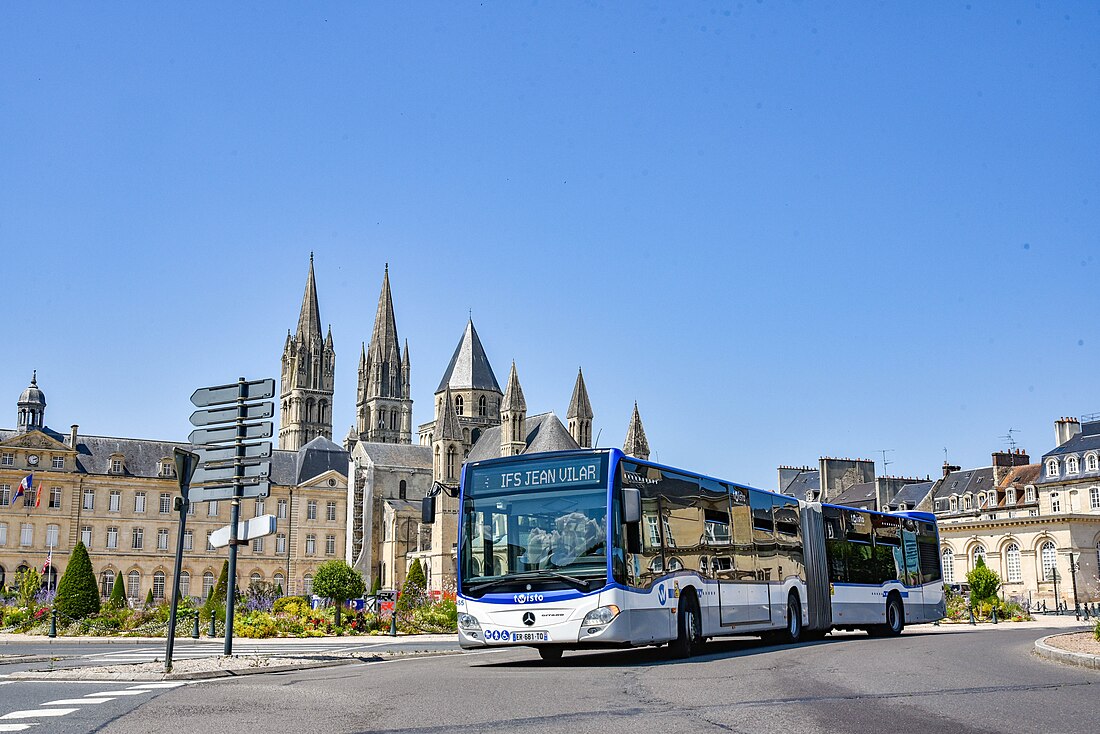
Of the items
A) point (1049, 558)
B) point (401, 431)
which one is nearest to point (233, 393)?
point (1049, 558)

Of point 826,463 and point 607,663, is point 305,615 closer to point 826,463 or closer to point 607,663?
point 607,663

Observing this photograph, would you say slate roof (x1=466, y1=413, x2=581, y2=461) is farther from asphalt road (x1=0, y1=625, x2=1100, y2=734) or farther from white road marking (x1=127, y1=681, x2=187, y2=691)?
white road marking (x1=127, y1=681, x2=187, y2=691)

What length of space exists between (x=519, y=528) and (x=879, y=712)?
7.18 metres

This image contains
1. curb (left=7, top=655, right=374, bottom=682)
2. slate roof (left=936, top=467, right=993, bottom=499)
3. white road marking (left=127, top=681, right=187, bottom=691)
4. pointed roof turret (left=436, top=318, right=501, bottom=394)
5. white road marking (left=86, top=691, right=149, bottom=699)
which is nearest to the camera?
white road marking (left=86, top=691, right=149, bottom=699)

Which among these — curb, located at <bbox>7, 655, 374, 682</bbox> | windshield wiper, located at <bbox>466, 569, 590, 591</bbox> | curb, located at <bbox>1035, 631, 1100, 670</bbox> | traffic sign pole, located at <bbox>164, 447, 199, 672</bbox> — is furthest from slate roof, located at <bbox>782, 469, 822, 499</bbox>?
traffic sign pole, located at <bbox>164, 447, 199, 672</bbox>

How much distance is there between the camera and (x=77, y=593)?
34969 millimetres

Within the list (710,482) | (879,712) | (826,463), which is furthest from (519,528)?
(826,463)

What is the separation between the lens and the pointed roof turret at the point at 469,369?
354 feet

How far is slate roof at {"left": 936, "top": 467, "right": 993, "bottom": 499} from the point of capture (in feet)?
238

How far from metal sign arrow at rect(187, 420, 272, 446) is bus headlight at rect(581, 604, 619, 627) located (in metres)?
5.24

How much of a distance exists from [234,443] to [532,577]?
481cm

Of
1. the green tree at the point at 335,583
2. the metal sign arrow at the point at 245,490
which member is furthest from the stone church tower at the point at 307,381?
the metal sign arrow at the point at 245,490

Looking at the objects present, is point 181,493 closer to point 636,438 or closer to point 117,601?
point 117,601

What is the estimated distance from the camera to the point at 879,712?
898 centimetres
